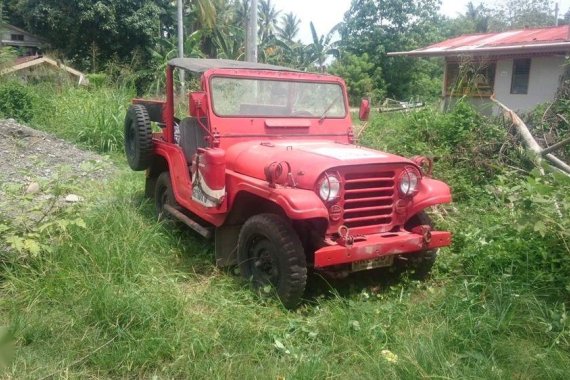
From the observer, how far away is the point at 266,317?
3900 mm

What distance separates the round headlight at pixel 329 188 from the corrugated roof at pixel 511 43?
12138 millimetres

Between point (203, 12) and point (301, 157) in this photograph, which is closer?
point (301, 157)

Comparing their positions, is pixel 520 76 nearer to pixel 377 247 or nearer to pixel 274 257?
pixel 377 247

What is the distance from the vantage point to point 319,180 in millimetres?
3916

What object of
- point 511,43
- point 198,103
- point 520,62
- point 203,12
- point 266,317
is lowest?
point 266,317

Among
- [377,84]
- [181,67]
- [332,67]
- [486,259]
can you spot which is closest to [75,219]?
[181,67]

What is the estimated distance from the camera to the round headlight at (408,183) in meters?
4.33

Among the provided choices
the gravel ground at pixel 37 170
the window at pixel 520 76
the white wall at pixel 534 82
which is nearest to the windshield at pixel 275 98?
the gravel ground at pixel 37 170

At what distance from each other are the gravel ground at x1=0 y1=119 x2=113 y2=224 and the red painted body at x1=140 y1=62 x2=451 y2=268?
3.52ft

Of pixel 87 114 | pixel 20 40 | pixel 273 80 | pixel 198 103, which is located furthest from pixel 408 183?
pixel 20 40

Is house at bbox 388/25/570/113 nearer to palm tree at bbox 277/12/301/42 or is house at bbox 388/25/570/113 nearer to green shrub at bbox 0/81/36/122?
green shrub at bbox 0/81/36/122

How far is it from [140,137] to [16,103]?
8.27 meters

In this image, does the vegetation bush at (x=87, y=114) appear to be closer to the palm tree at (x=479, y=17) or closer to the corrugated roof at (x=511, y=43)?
the corrugated roof at (x=511, y=43)

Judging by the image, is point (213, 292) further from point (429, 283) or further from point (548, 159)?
point (548, 159)
